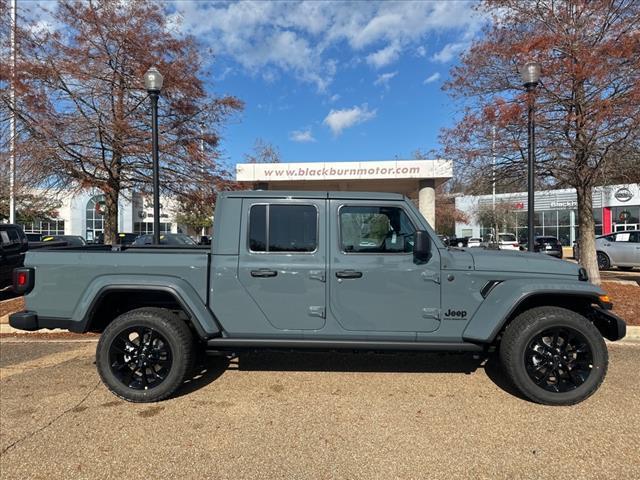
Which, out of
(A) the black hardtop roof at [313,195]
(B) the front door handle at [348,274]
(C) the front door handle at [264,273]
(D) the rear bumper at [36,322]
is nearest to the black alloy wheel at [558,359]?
(B) the front door handle at [348,274]

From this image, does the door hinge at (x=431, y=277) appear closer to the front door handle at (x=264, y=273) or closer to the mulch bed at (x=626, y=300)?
the front door handle at (x=264, y=273)

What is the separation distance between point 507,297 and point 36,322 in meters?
4.26

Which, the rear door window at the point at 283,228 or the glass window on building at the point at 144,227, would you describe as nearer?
the rear door window at the point at 283,228

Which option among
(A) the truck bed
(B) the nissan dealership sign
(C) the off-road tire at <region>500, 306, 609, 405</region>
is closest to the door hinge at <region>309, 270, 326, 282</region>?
(A) the truck bed

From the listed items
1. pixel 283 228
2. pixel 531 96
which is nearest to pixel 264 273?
pixel 283 228

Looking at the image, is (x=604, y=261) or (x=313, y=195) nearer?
(x=313, y=195)

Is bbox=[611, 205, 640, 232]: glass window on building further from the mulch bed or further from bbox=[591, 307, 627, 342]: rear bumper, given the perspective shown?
bbox=[591, 307, 627, 342]: rear bumper

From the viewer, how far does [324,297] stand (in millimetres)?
3797

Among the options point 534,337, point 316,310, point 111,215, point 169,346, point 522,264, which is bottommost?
point 169,346

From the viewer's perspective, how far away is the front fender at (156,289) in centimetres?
371

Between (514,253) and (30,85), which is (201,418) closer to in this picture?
(514,253)

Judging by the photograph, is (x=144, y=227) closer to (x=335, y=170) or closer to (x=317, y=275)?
(x=335, y=170)

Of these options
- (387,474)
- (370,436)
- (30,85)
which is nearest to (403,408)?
(370,436)

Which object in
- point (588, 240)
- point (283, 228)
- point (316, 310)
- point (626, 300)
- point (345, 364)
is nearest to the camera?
point (316, 310)
